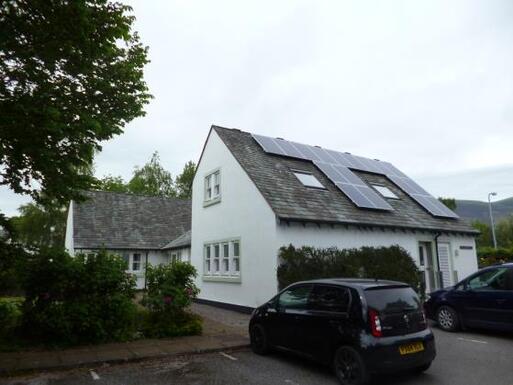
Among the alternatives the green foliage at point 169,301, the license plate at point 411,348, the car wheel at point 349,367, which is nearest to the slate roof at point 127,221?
the green foliage at point 169,301

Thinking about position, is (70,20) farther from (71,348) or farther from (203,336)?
(203,336)

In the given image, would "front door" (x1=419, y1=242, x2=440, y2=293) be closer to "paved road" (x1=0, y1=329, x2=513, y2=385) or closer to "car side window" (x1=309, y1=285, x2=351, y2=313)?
"paved road" (x1=0, y1=329, x2=513, y2=385)

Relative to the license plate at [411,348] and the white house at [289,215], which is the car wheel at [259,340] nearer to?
the license plate at [411,348]

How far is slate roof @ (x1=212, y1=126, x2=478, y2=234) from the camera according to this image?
47.2 ft

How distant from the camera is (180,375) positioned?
23.5 feet

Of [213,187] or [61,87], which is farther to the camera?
[213,187]

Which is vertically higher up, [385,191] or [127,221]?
[385,191]

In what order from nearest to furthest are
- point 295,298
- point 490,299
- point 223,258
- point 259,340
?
point 295,298 → point 259,340 → point 490,299 → point 223,258

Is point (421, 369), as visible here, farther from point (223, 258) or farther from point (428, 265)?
point (428, 265)

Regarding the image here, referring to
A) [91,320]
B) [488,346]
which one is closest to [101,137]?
[91,320]

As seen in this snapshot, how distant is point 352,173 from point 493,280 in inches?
393

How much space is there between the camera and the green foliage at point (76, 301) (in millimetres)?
9320

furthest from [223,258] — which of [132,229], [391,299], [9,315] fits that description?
[132,229]

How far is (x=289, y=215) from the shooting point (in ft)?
44.5
